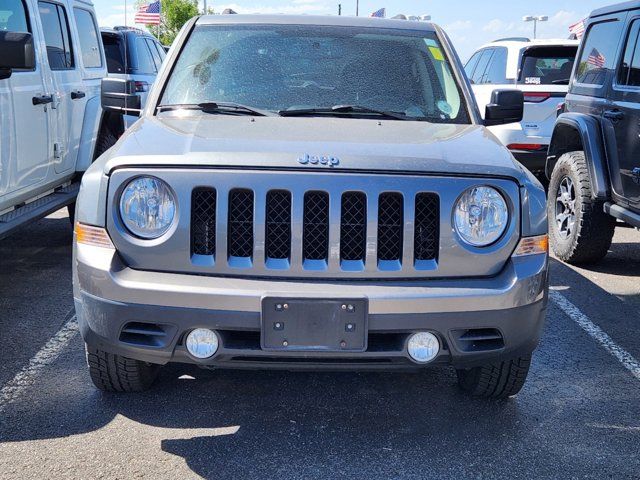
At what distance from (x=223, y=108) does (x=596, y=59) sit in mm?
3771

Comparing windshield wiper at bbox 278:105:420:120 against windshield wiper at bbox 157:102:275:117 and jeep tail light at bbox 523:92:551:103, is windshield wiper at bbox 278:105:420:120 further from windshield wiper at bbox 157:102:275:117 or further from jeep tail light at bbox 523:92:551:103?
jeep tail light at bbox 523:92:551:103

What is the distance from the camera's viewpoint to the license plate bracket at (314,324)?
285 cm

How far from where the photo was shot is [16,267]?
19.9 feet

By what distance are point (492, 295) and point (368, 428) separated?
856 mm

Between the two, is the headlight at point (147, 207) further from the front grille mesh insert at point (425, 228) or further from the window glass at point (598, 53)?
the window glass at point (598, 53)

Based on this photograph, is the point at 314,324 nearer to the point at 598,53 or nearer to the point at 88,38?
the point at 598,53

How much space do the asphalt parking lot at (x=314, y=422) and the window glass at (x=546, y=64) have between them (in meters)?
5.52

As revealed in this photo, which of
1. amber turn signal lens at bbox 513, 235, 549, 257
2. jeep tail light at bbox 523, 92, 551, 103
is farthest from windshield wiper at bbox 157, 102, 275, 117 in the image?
jeep tail light at bbox 523, 92, 551, 103

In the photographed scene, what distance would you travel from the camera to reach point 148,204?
2973 millimetres

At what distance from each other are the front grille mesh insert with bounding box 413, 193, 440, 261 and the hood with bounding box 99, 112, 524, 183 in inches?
4.6

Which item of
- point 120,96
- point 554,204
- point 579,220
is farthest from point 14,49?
point 554,204

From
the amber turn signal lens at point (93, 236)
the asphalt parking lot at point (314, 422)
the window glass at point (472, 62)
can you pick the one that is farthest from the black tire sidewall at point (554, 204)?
the window glass at point (472, 62)

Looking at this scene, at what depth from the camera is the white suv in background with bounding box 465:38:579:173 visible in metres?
8.95

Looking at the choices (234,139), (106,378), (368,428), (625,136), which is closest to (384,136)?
(234,139)
